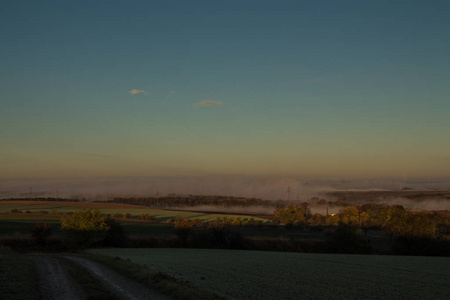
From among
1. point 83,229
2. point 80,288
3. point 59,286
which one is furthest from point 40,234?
point 80,288

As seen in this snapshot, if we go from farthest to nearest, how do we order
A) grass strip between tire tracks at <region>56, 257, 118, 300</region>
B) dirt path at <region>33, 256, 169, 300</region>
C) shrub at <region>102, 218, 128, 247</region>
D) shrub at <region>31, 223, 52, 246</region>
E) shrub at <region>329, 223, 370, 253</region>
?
shrub at <region>329, 223, 370, 253</region>
shrub at <region>102, 218, 128, 247</region>
shrub at <region>31, 223, 52, 246</region>
dirt path at <region>33, 256, 169, 300</region>
grass strip between tire tracks at <region>56, 257, 118, 300</region>

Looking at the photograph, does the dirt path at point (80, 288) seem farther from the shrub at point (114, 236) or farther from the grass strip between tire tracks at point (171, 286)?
the shrub at point (114, 236)

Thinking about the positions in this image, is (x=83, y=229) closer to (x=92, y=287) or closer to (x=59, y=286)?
(x=59, y=286)

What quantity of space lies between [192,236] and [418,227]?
2183 inches

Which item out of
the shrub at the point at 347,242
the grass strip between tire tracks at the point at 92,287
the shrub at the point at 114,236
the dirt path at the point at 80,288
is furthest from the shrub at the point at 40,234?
the shrub at the point at 347,242

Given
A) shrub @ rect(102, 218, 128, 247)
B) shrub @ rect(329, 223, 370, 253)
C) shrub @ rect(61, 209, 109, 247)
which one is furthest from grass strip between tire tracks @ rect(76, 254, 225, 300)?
shrub @ rect(329, 223, 370, 253)

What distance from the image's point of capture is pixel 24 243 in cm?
7375

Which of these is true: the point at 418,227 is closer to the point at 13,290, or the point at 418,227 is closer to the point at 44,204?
the point at 13,290

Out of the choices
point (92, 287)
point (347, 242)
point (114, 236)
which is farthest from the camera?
point (347, 242)

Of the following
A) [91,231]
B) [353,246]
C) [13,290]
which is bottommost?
[353,246]

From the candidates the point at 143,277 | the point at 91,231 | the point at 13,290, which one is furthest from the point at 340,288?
the point at 91,231

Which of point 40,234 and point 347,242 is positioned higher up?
point 40,234

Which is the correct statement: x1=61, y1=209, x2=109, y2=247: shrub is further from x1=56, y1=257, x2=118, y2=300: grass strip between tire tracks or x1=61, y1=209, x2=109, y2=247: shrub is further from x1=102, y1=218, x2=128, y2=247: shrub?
x1=56, y1=257, x2=118, y2=300: grass strip between tire tracks

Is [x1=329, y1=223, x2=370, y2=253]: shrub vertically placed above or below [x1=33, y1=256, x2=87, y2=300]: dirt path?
below
